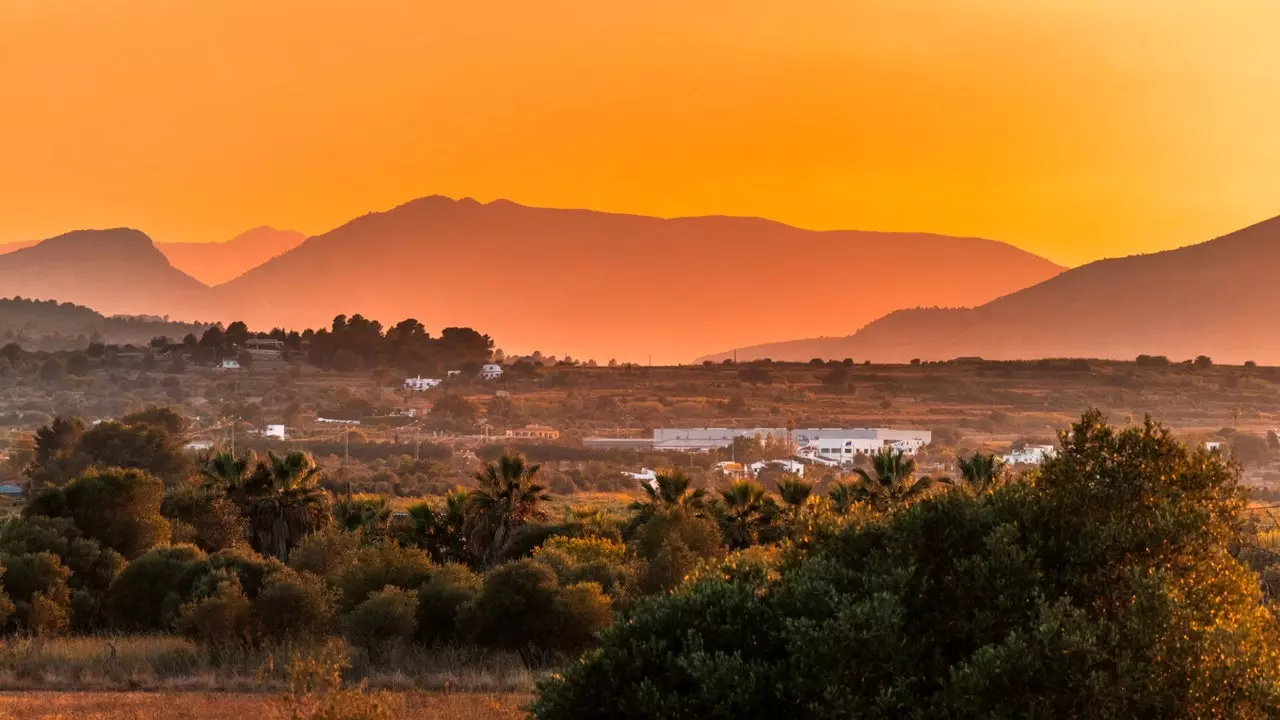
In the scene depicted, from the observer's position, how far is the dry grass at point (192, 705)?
28422 mm

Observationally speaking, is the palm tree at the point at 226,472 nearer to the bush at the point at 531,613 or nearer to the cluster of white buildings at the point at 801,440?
the bush at the point at 531,613

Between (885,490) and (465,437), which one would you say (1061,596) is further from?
(465,437)

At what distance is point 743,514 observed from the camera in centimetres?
5156

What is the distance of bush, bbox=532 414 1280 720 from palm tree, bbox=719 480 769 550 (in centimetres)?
3326

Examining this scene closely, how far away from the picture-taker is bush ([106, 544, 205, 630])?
4458cm

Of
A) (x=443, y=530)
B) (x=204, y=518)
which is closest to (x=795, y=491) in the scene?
(x=443, y=530)

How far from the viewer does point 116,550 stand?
171ft

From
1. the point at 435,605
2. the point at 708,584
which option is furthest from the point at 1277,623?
the point at 435,605

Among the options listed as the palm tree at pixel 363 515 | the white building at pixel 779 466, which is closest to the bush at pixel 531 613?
the palm tree at pixel 363 515

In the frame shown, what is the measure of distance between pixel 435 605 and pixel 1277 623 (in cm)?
2781

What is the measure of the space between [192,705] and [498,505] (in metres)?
21.6

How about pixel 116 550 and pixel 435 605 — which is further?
pixel 116 550

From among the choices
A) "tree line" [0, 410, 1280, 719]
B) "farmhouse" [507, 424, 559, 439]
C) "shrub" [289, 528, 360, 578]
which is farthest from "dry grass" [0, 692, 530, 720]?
"farmhouse" [507, 424, 559, 439]

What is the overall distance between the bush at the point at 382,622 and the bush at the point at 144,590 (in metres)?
8.20
